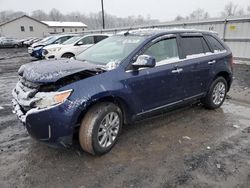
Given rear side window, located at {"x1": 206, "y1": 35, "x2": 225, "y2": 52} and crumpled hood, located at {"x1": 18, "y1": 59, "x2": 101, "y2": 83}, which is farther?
rear side window, located at {"x1": 206, "y1": 35, "x2": 225, "y2": 52}

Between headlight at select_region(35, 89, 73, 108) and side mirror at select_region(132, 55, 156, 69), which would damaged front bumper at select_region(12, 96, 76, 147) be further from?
side mirror at select_region(132, 55, 156, 69)

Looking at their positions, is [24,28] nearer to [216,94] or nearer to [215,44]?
[215,44]

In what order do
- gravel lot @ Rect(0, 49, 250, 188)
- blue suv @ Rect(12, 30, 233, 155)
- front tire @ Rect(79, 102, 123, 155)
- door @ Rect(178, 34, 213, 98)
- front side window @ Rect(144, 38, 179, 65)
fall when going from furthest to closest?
door @ Rect(178, 34, 213, 98) → front side window @ Rect(144, 38, 179, 65) → front tire @ Rect(79, 102, 123, 155) → blue suv @ Rect(12, 30, 233, 155) → gravel lot @ Rect(0, 49, 250, 188)

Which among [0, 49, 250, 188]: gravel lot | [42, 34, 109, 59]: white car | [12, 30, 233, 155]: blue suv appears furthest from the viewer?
[42, 34, 109, 59]: white car

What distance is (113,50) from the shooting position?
4289 millimetres

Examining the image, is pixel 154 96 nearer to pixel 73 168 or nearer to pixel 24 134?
pixel 73 168

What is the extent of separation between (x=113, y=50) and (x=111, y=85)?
41.6 inches

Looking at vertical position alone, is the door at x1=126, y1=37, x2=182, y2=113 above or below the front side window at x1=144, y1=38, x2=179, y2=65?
below

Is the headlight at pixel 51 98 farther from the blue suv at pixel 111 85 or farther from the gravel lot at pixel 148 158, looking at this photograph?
the gravel lot at pixel 148 158

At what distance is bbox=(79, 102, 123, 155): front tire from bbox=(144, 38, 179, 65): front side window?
1.18 metres

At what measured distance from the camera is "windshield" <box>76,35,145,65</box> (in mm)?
3948

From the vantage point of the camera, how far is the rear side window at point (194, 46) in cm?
466

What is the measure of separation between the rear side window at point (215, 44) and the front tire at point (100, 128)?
9.36ft

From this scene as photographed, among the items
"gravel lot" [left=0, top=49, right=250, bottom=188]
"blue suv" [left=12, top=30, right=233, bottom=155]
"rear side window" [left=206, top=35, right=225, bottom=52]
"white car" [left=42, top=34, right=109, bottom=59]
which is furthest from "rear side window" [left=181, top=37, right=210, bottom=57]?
"white car" [left=42, top=34, right=109, bottom=59]
